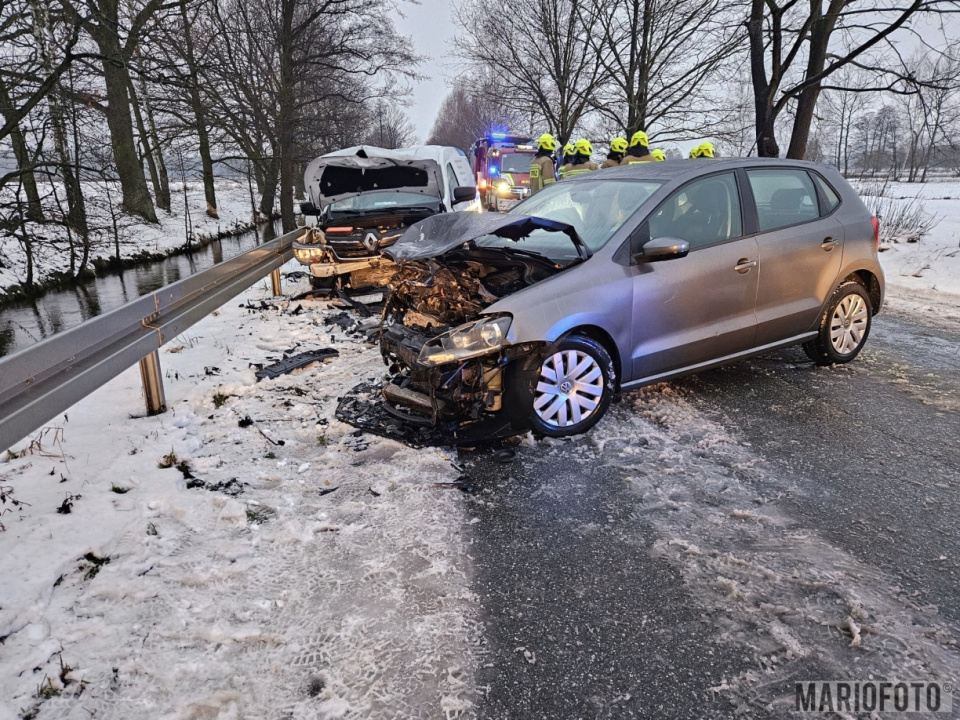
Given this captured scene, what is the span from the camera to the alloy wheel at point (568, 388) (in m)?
3.67

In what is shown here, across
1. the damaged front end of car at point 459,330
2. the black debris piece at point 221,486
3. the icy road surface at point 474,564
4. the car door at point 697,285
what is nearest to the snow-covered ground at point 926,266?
the car door at point 697,285

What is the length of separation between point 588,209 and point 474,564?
302 cm

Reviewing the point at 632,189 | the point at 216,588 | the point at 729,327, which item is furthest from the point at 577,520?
the point at 632,189

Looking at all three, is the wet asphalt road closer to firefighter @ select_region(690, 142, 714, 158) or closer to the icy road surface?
the icy road surface

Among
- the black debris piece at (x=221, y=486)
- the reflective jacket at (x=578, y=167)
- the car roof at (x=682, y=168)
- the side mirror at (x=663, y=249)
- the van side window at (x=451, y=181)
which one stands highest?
the reflective jacket at (x=578, y=167)

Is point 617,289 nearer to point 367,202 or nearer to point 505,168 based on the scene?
point 367,202

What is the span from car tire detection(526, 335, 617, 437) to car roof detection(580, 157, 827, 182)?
5.05 feet

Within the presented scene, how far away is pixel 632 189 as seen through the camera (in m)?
4.38

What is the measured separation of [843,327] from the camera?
500 centimetres

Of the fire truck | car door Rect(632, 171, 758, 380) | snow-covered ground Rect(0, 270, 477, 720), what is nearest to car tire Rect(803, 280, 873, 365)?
car door Rect(632, 171, 758, 380)

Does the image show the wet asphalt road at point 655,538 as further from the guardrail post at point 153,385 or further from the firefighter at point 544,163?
the firefighter at point 544,163

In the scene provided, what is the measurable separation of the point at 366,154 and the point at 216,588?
7.67m

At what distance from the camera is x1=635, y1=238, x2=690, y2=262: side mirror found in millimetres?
3820

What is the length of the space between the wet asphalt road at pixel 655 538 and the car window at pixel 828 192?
1.53m
